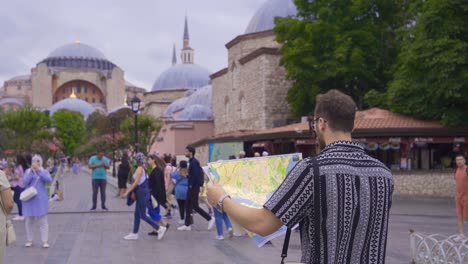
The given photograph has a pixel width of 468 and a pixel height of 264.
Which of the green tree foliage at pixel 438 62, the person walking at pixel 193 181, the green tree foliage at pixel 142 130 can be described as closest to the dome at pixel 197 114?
the green tree foliage at pixel 142 130

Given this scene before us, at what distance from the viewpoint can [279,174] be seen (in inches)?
131

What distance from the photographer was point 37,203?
9.68m

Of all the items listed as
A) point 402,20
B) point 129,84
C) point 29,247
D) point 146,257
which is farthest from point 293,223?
point 129,84

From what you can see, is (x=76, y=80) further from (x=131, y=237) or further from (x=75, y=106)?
(x=131, y=237)

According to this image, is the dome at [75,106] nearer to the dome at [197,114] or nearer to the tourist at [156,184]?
the dome at [197,114]

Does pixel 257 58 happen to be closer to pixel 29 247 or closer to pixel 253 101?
pixel 253 101

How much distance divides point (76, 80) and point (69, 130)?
35845 mm

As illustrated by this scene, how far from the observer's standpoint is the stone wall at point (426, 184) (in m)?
23.0

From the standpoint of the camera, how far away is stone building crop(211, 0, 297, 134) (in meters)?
35.4

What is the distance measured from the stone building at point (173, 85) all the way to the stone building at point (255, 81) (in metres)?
27.8

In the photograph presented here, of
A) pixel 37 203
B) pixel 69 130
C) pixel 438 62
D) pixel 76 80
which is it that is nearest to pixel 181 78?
pixel 69 130

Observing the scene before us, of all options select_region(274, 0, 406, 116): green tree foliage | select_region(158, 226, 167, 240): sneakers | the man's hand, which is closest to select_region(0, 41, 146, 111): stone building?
select_region(274, 0, 406, 116): green tree foliage

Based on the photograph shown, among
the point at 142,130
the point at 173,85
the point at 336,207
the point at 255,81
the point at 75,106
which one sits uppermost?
the point at 173,85

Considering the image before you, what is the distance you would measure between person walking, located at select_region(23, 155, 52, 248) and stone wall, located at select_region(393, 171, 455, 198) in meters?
16.4
